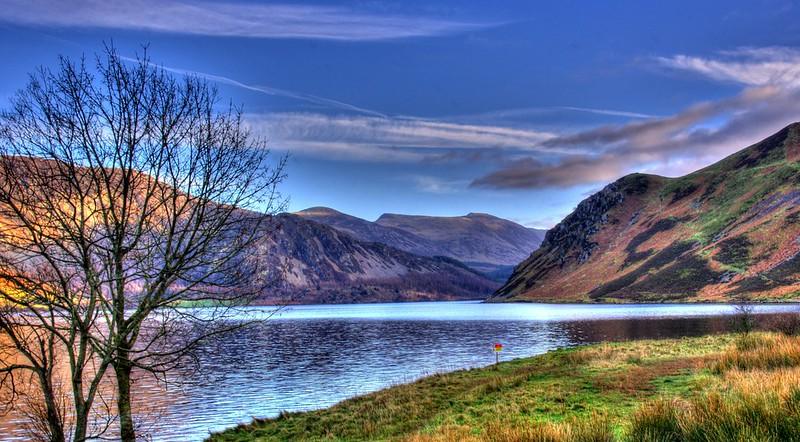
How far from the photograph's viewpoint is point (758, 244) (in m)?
197

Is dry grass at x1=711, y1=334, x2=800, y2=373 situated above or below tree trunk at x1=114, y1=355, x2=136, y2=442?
below

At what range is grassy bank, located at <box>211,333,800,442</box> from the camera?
1006cm

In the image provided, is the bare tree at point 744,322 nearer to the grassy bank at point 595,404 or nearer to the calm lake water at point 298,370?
the grassy bank at point 595,404

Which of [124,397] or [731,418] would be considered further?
[124,397]

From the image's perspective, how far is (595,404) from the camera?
2197 centimetres

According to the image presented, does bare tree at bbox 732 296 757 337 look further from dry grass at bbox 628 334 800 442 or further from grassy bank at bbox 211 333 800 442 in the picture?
dry grass at bbox 628 334 800 442

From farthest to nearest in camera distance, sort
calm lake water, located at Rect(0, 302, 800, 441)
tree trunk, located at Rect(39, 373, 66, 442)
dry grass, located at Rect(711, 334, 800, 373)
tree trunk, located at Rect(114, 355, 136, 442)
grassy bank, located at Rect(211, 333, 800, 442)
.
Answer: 1. calm lake water, located at Rect(0, 302, 800, 441)
2. dry grass, located at Rect(711, 334, 800, 373)
3. tree trunk, located at Rect(114, 355, 136, 442)
4. tree trunk, located at Rect(39, 373, 66, 442)
5. grassy bank, located at Rect(211, 333, 800, 442)

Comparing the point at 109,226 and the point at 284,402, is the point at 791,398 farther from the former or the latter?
the point at 284,402

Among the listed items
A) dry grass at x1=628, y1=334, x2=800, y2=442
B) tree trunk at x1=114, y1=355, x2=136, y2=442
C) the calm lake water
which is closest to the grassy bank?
dry grass at x1=628, y1=334, x2=800, y2=442

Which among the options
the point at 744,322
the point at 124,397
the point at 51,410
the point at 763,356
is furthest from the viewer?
the point at 744,322

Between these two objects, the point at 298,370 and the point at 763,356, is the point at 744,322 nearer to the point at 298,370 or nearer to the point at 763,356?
the point at 763,356

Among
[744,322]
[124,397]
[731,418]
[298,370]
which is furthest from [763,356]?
[298,370]

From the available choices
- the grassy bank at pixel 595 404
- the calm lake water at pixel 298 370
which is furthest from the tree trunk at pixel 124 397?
the grassy bank at pixel 595 404

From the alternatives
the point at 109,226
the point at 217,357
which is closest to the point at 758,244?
the point at 217,357
